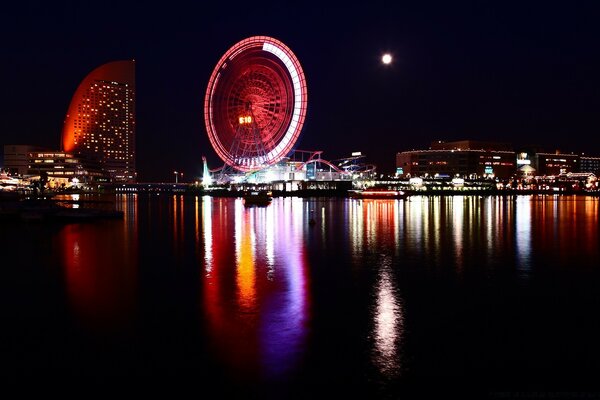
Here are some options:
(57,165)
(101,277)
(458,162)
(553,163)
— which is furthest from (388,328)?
(553,163)

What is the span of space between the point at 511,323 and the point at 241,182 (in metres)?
93.2

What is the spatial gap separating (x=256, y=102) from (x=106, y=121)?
115475 mm

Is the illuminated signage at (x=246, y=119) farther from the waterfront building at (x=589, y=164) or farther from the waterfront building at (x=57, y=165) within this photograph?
the waterfront building at (x=589, y=164)

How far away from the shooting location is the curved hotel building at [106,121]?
156m

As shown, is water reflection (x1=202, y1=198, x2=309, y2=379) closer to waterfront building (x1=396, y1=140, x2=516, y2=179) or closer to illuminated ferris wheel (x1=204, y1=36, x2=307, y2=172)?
illuminated ferris wheel (x1=204, y1=36, x2=307, y2=172)

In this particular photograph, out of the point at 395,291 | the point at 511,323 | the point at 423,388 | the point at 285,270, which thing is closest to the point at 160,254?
the point at 285,270

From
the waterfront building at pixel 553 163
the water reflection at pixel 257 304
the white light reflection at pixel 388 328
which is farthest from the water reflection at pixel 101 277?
the waterfront building at pixel 553 163

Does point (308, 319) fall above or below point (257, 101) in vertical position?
below

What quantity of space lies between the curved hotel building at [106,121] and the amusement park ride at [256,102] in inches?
3597

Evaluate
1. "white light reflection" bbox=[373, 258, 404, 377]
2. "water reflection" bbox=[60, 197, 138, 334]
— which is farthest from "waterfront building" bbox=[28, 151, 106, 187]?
"white light reflection" bbox=[373, 258, 404, 377]

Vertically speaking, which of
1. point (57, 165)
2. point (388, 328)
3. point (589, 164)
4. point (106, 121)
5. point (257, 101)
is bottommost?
point (388, 328)

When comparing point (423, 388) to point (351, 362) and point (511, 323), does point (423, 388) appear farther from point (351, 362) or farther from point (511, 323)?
point (511, 323)

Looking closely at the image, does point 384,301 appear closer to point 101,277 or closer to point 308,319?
point 308,319

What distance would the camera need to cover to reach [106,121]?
164m
